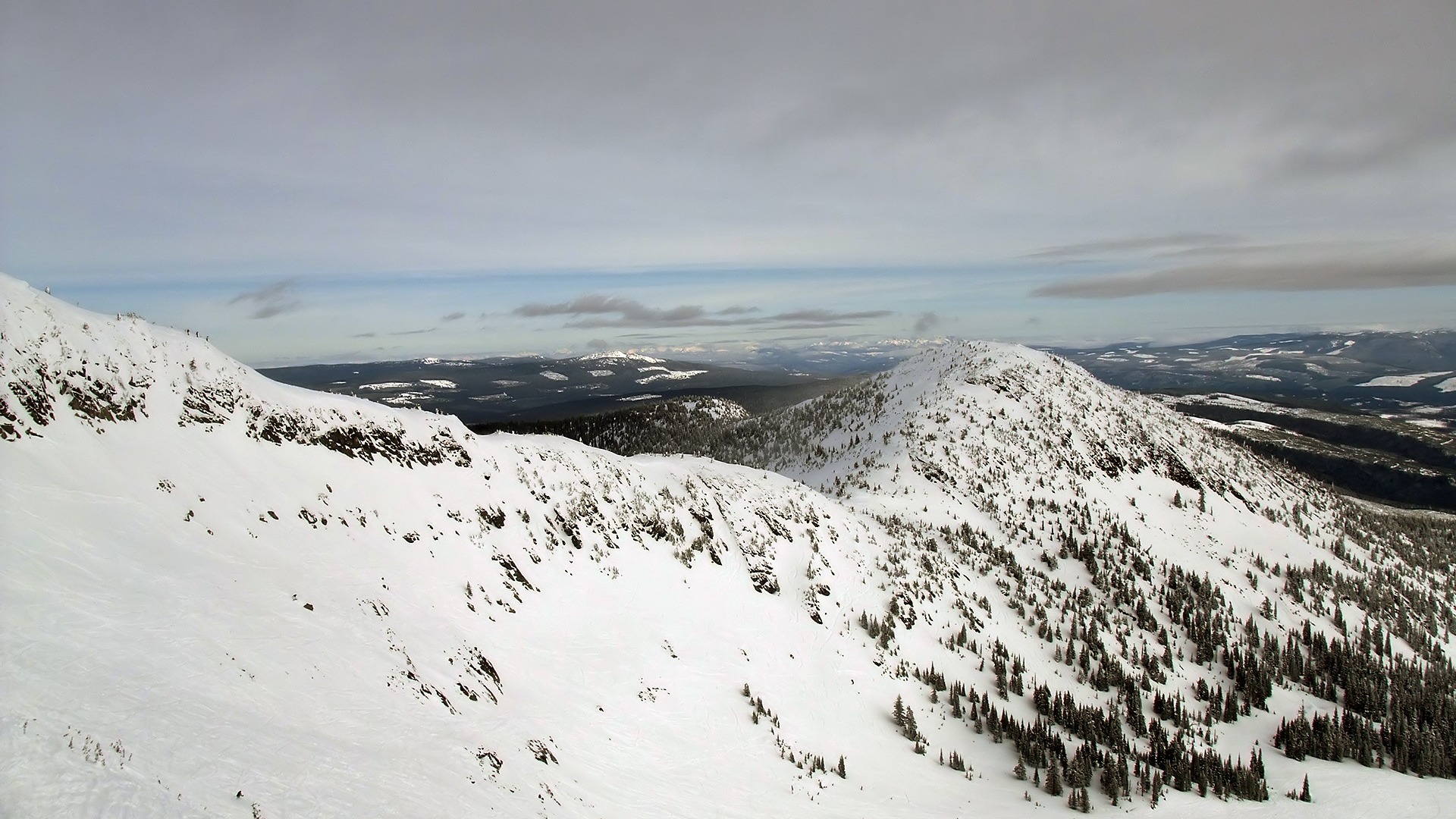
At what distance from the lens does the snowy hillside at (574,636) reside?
10.4m

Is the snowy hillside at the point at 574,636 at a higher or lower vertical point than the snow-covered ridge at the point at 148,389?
lower

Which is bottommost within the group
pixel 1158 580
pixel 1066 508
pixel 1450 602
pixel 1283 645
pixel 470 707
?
pixel 1450 602

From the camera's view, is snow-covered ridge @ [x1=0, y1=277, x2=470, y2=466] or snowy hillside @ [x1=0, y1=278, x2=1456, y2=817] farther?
snow-covered ridge @ [x1=0, y1=277, x2=470, y2=466]

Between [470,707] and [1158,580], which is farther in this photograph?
[1158,580]

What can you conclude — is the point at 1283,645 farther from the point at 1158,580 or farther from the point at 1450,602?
the point at 1450,602

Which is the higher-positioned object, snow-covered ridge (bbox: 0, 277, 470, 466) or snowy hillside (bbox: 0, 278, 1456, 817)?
snow-covered ridge (bbox: 0, 277, 470, 466)

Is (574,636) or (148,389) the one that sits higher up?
(148,389)

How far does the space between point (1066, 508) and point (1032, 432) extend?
12867 millimetres

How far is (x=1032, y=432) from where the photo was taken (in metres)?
64.4

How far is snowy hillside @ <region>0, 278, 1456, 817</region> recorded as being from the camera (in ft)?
34.0

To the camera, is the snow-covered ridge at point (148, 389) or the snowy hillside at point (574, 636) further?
the snow-covered ridge at point (148, 389)

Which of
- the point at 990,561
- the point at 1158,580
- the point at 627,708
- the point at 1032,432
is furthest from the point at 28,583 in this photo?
the point at 1032,432

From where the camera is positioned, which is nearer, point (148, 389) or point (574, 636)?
point (148, 389)

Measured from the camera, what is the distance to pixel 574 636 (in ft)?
70.9
